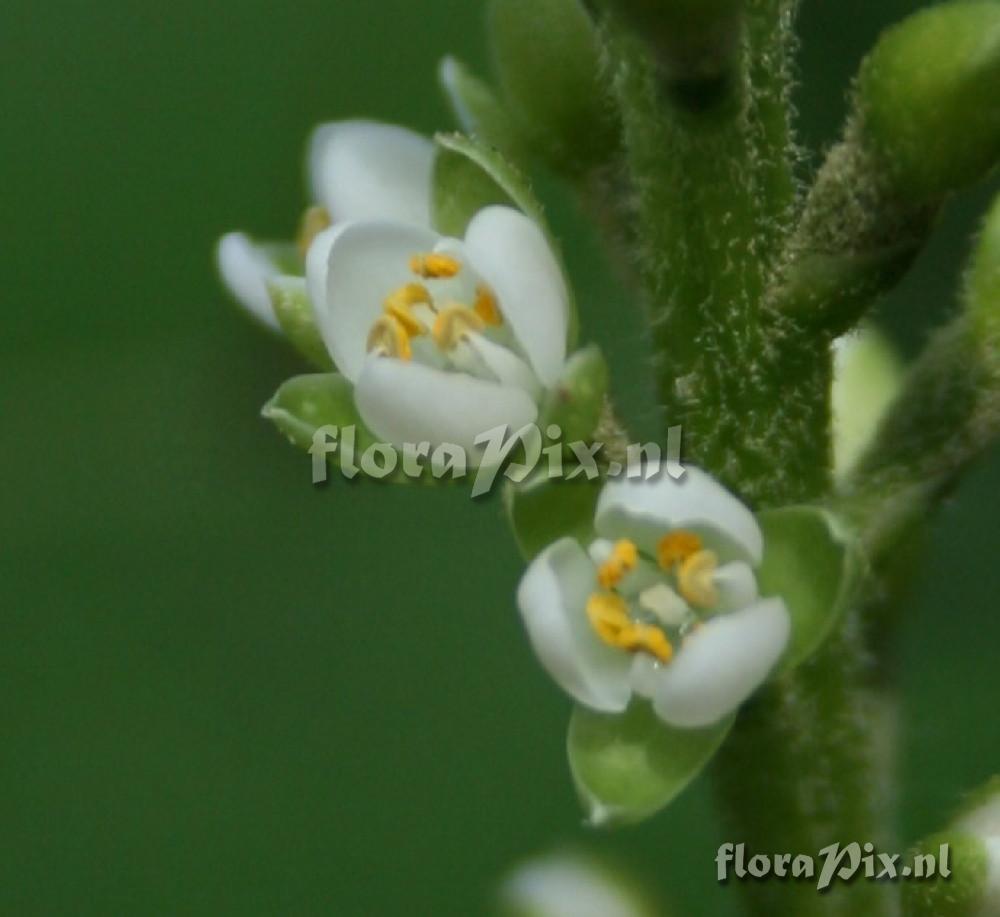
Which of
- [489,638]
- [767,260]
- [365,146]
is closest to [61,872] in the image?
[489,638]

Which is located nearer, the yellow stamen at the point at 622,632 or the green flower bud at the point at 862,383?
the yellow stamen at the point at 622,632

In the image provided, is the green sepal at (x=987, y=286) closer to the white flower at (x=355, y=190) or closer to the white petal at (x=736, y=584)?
the white petal at (x=736, y=584)

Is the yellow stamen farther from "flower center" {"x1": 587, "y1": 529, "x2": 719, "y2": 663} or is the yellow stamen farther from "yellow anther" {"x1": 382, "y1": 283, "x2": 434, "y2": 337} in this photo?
"yellow anther" {"x1": 382, "y1": 283, "x2": 434, "y2": 337}

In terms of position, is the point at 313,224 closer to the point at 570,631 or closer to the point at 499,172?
the point at 499,172

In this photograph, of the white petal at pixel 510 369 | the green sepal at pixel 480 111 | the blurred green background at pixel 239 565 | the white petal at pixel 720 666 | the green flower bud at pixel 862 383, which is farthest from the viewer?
the blurred green background at pixel 239 565

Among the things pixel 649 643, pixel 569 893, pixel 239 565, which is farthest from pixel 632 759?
pixel 239 565

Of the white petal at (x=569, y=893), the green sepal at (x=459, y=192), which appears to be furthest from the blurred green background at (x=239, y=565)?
the green sepal at (x=459, y=192)

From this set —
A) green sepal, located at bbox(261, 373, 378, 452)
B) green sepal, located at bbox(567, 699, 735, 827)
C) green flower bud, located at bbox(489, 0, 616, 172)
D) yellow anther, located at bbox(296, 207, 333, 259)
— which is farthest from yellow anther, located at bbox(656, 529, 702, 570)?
yellow anther, located at bbox(296, 207, 333, 259)
